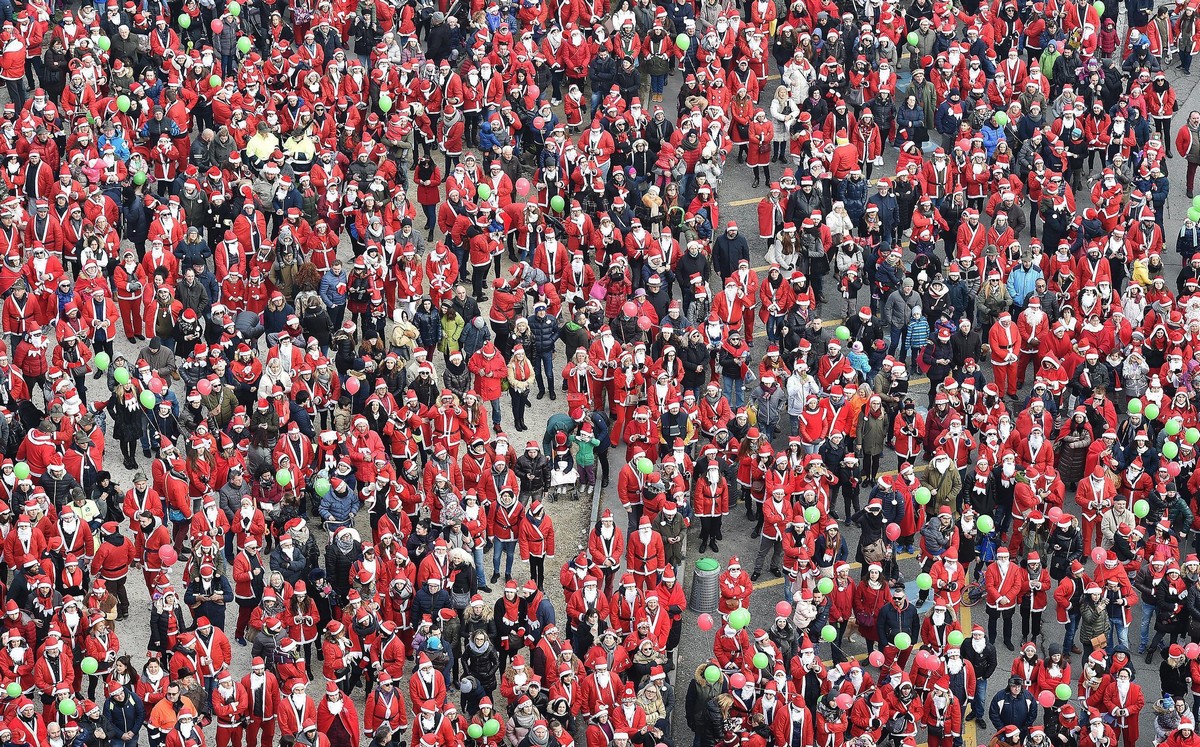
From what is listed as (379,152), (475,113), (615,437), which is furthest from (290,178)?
(615,437)

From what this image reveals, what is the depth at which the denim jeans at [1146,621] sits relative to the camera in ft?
103

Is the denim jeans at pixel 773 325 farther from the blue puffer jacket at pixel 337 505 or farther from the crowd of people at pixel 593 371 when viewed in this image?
the blue puffer jacket at pixel 337 505

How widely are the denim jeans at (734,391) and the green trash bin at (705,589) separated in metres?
3.12

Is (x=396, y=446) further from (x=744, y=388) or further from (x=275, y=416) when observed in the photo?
(x=744, y=388)

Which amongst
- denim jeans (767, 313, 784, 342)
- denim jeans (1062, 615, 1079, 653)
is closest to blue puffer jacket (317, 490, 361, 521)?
denim jeans (767, 313, 784, 342)

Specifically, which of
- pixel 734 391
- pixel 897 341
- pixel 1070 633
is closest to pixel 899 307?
pixel 897 341

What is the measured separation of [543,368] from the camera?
36.3 m

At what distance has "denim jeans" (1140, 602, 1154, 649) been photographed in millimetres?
31531

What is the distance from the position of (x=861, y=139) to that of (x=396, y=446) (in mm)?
10476

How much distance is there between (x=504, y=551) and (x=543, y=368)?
13.7 feet

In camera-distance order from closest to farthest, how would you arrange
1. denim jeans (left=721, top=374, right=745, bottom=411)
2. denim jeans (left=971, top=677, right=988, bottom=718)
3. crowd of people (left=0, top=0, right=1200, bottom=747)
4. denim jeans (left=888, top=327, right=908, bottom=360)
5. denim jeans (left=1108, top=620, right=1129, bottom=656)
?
1. crowd of people (left=0, top=0, right=1200, bottom=747)
2. denim jeans (left=971, top=677, right=988, bottom=718)
3. denim jeans (left=1108, top=620, right=1129, bottom=656)
4. denim jeans (left=721, top=374, right=745, bottom=411)
5. denim jeans (left=888, top=327, right=908, bottom=360)

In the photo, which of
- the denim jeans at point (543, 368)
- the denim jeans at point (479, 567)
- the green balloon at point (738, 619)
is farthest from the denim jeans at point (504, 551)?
the denim jeans at point (543, 368)

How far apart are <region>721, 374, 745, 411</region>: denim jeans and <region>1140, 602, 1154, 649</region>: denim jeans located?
21.5 ft

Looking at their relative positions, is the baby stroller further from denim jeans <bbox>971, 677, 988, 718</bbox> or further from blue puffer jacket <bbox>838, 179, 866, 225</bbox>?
blue puffer jacket <bbox>838, 179, 866, 225</bbox>
